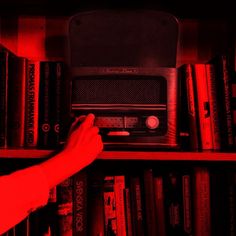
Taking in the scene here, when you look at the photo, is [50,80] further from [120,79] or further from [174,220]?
[174,220]

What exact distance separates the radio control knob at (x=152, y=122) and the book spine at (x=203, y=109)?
13cm

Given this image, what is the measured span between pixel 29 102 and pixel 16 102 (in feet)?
0.11

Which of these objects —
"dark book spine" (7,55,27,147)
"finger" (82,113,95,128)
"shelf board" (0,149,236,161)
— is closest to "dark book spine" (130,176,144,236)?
"shelf board" (0,149,236,161)

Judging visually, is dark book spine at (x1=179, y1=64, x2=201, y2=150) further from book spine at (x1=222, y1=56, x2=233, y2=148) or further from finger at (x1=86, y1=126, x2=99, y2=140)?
finger at (x1=86, y1=126, x2=99, y2=140)

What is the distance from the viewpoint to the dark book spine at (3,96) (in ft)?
2.83

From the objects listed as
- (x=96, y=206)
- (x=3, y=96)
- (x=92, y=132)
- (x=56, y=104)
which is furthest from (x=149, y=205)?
(x=3, y=96)

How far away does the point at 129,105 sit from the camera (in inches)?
33.0

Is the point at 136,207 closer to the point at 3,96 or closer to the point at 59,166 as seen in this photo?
the point at 59,166

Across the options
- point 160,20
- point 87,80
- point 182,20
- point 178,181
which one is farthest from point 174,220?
point 182,20

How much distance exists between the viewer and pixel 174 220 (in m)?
0.89

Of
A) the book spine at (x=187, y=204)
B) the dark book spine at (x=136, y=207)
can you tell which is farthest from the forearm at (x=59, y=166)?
the book spine at (x=187, y=204)

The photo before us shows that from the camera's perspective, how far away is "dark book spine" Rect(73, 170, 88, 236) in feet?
2.83

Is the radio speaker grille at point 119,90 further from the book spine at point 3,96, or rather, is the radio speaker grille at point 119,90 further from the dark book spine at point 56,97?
the book spine at point 3,96

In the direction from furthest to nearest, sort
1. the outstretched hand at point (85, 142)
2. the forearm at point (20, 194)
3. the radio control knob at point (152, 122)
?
1. the radio control knob at point (152, 122)
2. the outstretched hand at point (85, 142)
3. the forearm at point (20, 194)
